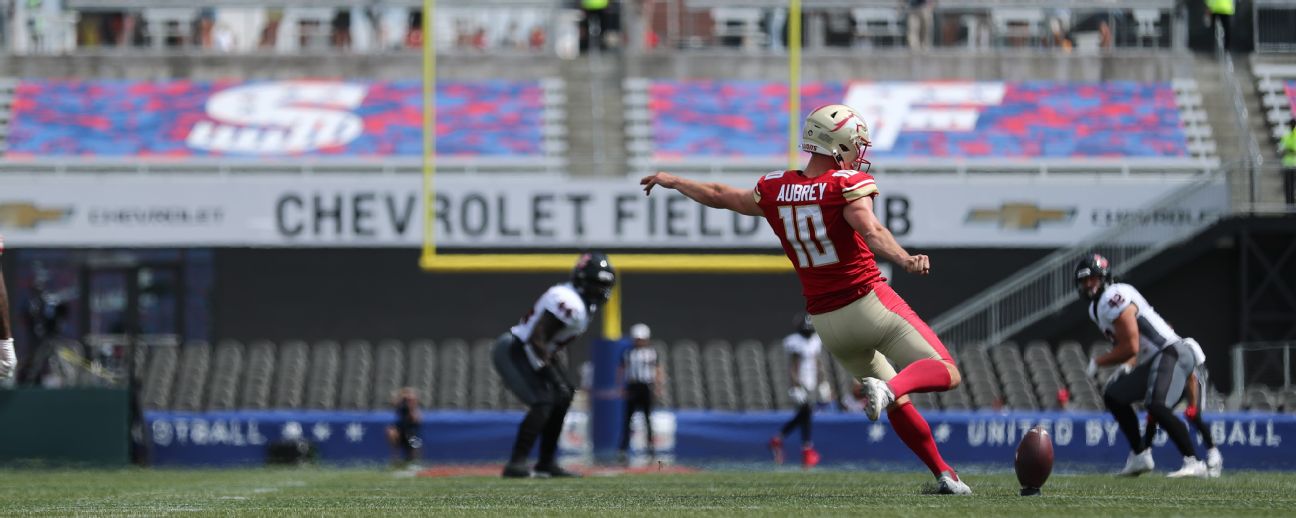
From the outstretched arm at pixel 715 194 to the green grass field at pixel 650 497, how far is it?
1306 mm

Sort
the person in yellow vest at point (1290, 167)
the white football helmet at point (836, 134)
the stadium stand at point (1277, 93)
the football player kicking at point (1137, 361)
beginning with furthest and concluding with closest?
the stadium stand at point (1277, 93) → the person in yellow vest at point (1290, 167) → the football player kicking at point (1137, 361) → the white football helmet at point (836, 134)

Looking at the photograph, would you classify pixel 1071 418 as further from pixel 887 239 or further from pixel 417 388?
pixel 887 239

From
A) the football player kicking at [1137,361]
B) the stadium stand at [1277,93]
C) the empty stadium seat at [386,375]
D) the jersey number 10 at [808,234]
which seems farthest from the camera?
the stadium stand at [1277,93]

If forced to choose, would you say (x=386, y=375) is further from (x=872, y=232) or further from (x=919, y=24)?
(x=872, y=232)

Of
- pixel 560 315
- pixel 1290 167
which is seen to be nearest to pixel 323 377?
pixel 560 315

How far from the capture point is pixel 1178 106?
2577 centimetres

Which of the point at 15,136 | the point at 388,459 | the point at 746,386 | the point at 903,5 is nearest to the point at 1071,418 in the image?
the point at 746,386

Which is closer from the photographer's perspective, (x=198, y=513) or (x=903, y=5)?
(x=198, y=513)

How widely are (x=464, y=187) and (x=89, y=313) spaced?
5.35 meters

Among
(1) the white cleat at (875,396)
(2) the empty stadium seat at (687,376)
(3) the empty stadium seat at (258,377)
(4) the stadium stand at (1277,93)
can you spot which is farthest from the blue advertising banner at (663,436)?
(1) the white cleat at (875,396)

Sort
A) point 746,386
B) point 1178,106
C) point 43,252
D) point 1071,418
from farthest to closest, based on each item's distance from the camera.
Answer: point 1178,106, point 43,252, point 746,386, point 1071,418

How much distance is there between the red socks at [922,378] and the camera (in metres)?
7.92

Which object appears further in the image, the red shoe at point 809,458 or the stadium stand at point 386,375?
the stadium stand at point 386,375

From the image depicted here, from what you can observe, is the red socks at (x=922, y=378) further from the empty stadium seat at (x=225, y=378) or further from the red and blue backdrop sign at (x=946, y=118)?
the red and blue backdrop sign at (x=946, y=118)
